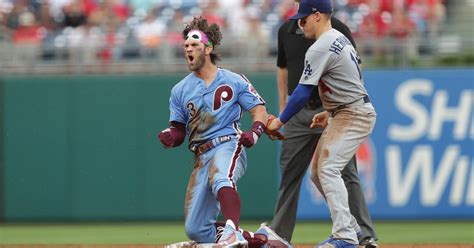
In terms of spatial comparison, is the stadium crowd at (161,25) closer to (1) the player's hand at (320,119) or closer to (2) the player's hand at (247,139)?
(1) the player's hand at (320,119)

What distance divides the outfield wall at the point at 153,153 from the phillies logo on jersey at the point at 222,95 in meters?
5.17

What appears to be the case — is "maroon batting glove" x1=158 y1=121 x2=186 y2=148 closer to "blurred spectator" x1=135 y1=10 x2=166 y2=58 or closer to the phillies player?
the phillies player

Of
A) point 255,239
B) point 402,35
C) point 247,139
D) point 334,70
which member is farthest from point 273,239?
point 402,35

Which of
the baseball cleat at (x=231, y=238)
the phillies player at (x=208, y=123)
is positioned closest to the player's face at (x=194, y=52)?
the phillies player at (x=208, y=123)

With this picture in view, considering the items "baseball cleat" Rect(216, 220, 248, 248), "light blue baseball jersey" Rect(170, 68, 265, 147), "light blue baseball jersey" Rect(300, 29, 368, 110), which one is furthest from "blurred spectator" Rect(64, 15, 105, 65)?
"baseball cleat" Rect(216, 220, 248, 248)

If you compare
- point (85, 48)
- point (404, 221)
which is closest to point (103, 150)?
point (85, 48)

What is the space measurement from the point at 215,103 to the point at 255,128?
366 mm

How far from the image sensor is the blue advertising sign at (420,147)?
42.1ft

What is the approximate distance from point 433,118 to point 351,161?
14.6 ft

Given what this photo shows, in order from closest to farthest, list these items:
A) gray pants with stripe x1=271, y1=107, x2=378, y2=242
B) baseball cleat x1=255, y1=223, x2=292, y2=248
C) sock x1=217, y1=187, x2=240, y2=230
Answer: sock x1=217, y1=187, x2=240, y2=230 < baseball cleat x1=255, y1=223, x2=292, y2=248 < gray pants with stripe x1=271, y1=107, x2=378, y2=242

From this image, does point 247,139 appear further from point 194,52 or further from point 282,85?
point 282,85

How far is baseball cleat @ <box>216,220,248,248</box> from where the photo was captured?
7.37m

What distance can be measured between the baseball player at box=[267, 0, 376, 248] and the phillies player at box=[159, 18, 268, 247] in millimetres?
331

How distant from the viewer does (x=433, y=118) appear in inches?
507
